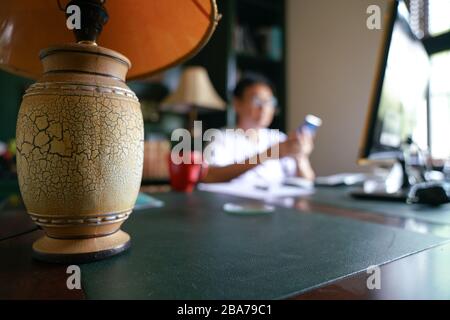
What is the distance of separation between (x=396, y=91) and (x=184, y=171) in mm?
701

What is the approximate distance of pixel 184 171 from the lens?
1067mm

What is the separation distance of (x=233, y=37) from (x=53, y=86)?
7.42 ft

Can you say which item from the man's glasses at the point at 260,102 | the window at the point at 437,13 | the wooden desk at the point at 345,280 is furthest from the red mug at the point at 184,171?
the window at the point at 437,13

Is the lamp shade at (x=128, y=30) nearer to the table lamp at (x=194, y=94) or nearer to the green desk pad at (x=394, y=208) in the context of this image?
the green desk pad at (x=394, y=208)

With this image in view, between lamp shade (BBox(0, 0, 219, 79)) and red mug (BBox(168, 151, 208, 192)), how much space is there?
0.58 meters

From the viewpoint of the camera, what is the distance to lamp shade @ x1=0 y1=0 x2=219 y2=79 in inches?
17.6

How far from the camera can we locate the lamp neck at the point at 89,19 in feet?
1.20

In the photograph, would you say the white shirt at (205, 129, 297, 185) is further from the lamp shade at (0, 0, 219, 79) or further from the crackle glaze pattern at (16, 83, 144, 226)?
the crackle glaze pattern at (16, 83, 144, 226)

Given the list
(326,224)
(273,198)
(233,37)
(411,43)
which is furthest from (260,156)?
(233,37)

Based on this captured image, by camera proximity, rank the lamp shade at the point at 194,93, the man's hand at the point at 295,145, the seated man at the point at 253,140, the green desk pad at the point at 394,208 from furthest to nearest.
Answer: the lamp shade at the point at 194,93 → the seated man at the point at 253,140 → the man's hand at the point at 295,145 → the green desk pad at the point at 394,208

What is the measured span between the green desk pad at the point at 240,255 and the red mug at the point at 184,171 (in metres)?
0.46

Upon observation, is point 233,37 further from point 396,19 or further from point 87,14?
point 87,14

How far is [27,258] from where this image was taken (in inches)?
14.2

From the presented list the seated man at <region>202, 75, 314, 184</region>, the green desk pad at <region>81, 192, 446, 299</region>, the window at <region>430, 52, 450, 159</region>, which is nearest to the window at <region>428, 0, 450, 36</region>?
the window at <region>430, 52, 450, 159</region>
